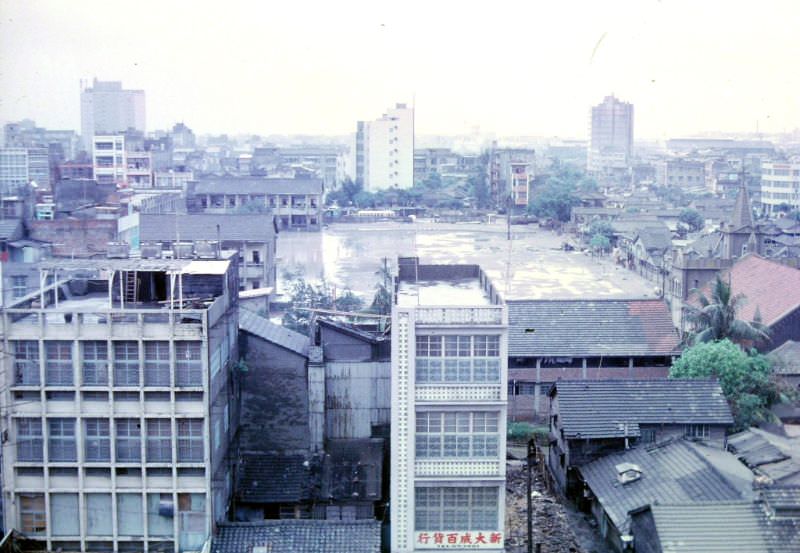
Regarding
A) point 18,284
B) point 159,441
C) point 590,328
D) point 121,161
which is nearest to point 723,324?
point 590,328

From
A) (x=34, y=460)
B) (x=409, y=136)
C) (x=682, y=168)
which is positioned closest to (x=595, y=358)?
(x=34, y=460)

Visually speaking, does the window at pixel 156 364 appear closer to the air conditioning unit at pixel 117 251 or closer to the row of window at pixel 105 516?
the row of window at pixel 105 516

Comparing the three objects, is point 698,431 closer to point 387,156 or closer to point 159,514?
point 159,514

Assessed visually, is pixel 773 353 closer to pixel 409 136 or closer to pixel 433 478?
pixel 433 478

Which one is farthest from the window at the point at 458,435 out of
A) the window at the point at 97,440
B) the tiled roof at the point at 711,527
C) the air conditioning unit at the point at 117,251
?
the air conditioning unit at the point at 117,251

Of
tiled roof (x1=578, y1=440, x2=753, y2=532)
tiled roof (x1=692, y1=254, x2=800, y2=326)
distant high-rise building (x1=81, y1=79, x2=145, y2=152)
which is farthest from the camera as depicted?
distant high-rise building (x1=81, y1=79, x2=145, y2=152)

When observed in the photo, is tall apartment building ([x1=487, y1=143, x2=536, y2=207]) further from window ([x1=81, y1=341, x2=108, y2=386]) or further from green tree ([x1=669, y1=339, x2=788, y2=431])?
window ([x1=81, y1=341, x2=108, y2=386])

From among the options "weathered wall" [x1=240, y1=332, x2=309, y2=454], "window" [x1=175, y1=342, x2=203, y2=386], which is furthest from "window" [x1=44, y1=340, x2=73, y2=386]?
"weathered wall" [x1=240, y1=332, x2=309, y2=454]
